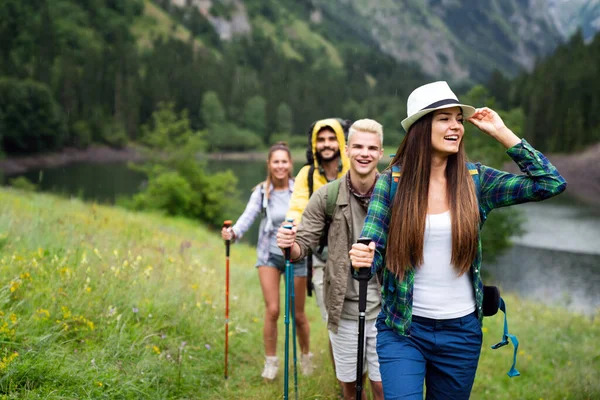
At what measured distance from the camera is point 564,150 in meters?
79.3

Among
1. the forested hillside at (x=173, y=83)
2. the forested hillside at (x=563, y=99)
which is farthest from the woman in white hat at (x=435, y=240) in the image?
the forested hillside at (x=563, y=99)

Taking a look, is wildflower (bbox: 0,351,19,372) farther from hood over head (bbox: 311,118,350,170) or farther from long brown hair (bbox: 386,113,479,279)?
hood over head (bbox: 311,118,350,170)

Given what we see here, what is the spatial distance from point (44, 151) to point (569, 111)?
7828 cm

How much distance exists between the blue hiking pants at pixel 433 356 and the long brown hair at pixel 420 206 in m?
0.32

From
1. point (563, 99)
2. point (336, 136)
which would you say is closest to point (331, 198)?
point (336, 136)

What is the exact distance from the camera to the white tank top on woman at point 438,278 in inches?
114

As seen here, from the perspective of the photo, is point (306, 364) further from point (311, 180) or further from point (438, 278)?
point (438, 278)

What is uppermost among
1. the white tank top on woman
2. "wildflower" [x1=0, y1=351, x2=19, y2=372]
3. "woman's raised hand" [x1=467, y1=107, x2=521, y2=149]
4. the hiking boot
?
"woman's raised hand" [x1=467, y1=107, x2=521, y2=149]

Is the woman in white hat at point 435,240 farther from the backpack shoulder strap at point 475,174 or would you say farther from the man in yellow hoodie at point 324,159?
the man in yellow hoodie at point 324,159

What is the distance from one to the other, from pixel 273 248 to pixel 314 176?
972 millimetres

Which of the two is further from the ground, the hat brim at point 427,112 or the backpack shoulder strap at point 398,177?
the hat brim at point 427,112

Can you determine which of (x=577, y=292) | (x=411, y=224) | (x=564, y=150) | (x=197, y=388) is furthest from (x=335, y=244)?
(x=564, y=150)

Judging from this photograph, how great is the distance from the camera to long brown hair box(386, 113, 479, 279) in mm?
2840

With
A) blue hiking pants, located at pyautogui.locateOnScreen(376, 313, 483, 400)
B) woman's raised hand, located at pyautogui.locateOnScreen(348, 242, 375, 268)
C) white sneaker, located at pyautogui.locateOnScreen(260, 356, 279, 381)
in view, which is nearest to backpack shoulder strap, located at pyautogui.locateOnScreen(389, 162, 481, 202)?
woman's raised hand, located at pyautogui.locateOnScreen(348, 242, 375, 268)
